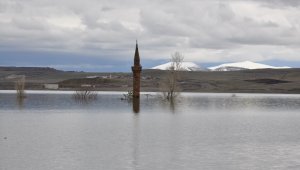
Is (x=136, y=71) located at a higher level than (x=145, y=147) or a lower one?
higher

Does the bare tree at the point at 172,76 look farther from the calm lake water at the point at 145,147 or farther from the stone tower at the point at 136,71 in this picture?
the calm lake water at the point at 145,147

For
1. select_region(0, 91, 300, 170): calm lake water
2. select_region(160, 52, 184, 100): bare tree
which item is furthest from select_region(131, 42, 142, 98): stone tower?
select_region(0, 91, 300, 170): calm lake water

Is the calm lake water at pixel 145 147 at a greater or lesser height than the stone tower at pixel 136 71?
lesser

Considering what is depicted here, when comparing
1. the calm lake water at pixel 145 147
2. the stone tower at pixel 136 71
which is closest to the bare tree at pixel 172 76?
the stone tower at pixel 136 71

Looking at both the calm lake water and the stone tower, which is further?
the stone tower

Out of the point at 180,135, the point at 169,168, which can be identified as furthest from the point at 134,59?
the point at 169,168

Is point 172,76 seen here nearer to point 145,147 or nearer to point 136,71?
point 136,71

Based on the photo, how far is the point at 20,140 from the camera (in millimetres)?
37438

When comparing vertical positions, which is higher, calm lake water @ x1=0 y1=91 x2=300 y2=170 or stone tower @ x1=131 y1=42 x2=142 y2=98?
stone tower @ x1=131 y1=42 x2=142 y2=98

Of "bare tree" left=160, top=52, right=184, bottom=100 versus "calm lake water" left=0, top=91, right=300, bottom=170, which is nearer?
"calm lake water" left=0, top=91, right=300, bottom=170

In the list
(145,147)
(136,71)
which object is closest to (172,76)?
(136,71)

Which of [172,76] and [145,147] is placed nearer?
[145,147]

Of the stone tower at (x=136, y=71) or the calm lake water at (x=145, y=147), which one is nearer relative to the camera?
the calm lake water at (x=145, y=147)

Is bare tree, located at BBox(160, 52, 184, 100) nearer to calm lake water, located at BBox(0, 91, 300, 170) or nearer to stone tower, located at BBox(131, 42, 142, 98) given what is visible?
stone tower, located at BBox(131, 42, 142, 98)
